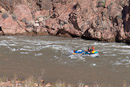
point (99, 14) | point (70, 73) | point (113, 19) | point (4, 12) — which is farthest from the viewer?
point (4, 12)

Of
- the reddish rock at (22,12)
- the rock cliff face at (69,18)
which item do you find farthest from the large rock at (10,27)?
the reddish rock at (22,12)

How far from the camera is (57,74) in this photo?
28.6ft

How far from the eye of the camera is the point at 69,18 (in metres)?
29.0

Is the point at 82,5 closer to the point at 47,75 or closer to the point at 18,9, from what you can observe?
the point at 18,9

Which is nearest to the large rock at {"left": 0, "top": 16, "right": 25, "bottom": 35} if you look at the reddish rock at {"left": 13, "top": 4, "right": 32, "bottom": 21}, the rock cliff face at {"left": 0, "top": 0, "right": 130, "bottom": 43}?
the rock cliff face at {"left": 0, "top": 0, "right": 130, "bottom": 43}

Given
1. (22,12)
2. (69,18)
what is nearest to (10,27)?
(22,12)

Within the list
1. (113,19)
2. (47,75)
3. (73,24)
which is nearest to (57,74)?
(47,75)

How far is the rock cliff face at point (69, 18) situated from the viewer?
76.8ft

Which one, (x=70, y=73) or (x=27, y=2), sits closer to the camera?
(x=70, y=73)

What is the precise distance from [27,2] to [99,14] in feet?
41.3

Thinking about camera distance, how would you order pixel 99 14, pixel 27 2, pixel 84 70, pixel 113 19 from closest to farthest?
pixel 84 70
pixel 113 19
pixel 99 14
pixel 27 2

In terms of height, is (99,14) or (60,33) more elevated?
(99,14)

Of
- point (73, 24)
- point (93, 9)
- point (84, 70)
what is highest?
point (93, 9)

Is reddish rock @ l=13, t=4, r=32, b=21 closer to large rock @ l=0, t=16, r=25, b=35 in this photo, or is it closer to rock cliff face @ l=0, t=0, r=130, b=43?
rock cliff face @ l=0, t=0, r=130, b=43
